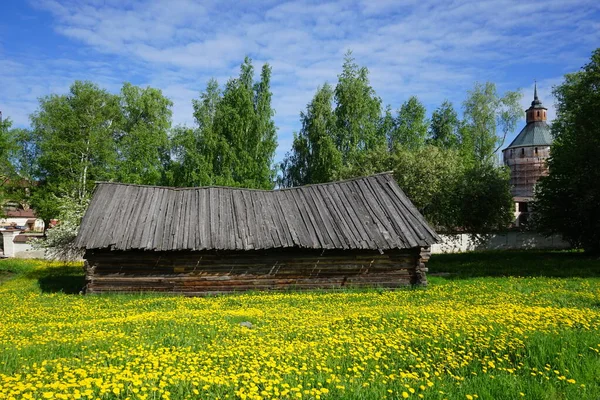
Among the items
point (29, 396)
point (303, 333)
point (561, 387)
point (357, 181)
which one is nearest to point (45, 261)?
point (357, 181)

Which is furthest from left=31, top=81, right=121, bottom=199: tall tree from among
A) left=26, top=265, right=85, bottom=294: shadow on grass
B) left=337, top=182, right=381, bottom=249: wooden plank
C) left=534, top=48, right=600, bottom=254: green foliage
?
left=534, top=48, right=600, bottom=254: green foliage

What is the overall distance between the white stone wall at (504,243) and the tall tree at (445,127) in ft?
42.0

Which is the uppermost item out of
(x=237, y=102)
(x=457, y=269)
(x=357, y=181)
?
(x=237, y=102)

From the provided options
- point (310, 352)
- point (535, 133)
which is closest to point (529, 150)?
point (535, 133)

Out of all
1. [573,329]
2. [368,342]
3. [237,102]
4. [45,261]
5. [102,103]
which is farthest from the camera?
[102,103]

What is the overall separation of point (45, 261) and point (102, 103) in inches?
640

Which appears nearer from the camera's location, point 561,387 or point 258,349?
point 561,387

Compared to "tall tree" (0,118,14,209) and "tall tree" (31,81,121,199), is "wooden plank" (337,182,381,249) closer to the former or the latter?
"tall tree" (0,118,14,209)

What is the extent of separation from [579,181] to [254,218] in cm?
1762

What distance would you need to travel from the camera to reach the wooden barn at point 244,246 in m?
16.5

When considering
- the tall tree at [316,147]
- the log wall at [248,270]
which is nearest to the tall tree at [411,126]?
the tall tree at [316,147]

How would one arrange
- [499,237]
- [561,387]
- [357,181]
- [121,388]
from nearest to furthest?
1. [121,388]
2. [561,387]
3. [357,181]
4. [499,237]

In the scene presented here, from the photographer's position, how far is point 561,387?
17.7 ft

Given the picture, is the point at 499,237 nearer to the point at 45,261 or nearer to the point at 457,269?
the point at 457,269
